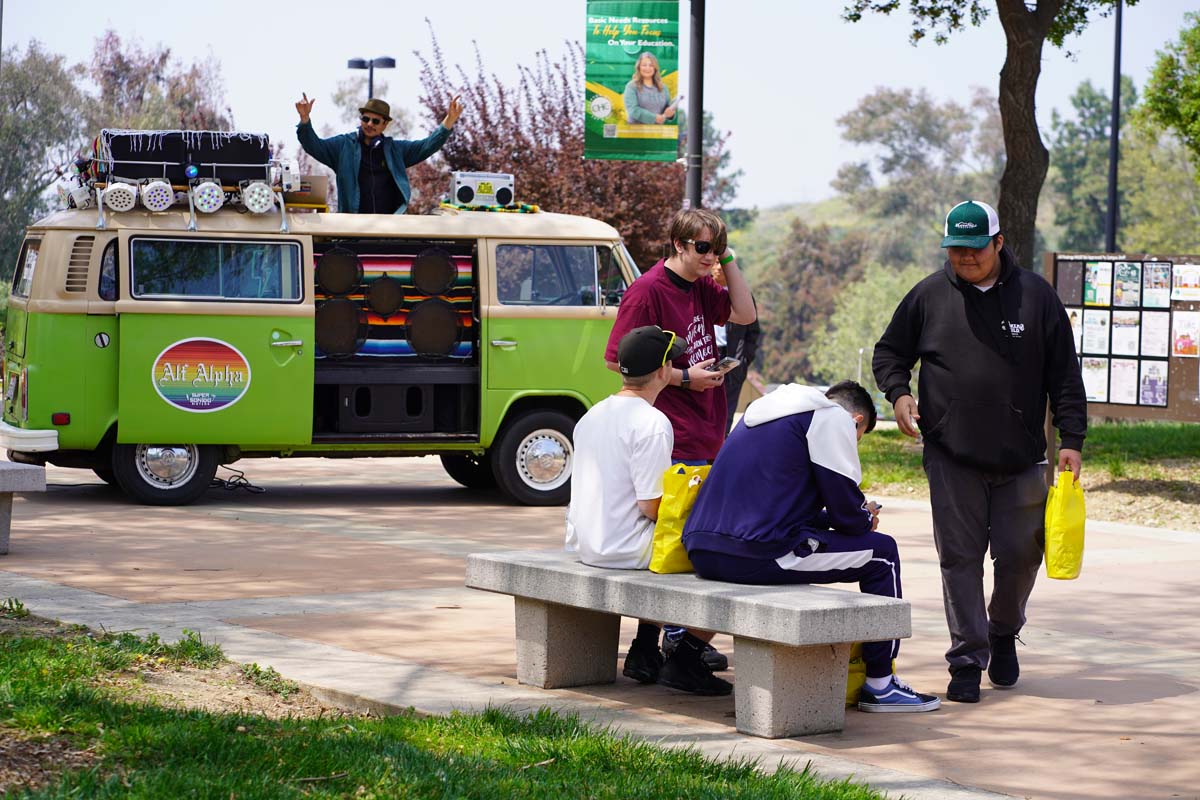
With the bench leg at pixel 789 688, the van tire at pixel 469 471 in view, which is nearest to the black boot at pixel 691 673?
the bench leg at pixel 789 688

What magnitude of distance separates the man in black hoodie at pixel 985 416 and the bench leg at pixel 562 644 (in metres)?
1.38

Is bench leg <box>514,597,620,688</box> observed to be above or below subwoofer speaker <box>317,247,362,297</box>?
below

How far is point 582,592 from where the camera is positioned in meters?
6.39

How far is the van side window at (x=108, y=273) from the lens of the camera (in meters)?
13.0

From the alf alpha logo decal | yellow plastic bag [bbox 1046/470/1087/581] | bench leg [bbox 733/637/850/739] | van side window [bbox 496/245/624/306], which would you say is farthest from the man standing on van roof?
bench leg [bbox 733/637/850/739]

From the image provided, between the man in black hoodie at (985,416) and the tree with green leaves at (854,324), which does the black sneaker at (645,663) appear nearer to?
the man in black hoodie at (985,416)

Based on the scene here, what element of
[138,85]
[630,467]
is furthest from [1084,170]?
[630,467]

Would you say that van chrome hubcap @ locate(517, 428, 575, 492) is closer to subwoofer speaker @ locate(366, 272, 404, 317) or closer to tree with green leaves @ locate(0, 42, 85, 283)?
subwoofer speaker @ locate(366, 272, 404, 317)

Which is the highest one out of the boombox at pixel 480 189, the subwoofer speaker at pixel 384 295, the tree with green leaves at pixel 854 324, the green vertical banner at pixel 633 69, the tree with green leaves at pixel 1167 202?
the tree with green leaves at pixel 1167 202

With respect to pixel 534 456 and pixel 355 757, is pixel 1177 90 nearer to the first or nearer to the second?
pixel 534 456

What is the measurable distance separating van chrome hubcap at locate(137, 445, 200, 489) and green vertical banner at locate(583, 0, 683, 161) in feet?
15.5

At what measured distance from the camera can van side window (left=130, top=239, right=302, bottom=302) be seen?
514 inches

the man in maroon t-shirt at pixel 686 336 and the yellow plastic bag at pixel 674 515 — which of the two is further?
the man in maroon t-shirt at pixel 686 336

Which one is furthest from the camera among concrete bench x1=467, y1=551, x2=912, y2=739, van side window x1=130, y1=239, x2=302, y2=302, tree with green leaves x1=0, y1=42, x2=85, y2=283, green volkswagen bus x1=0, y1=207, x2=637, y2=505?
tree with green leaves x1=0, y1=42, x2=85, y2=283
